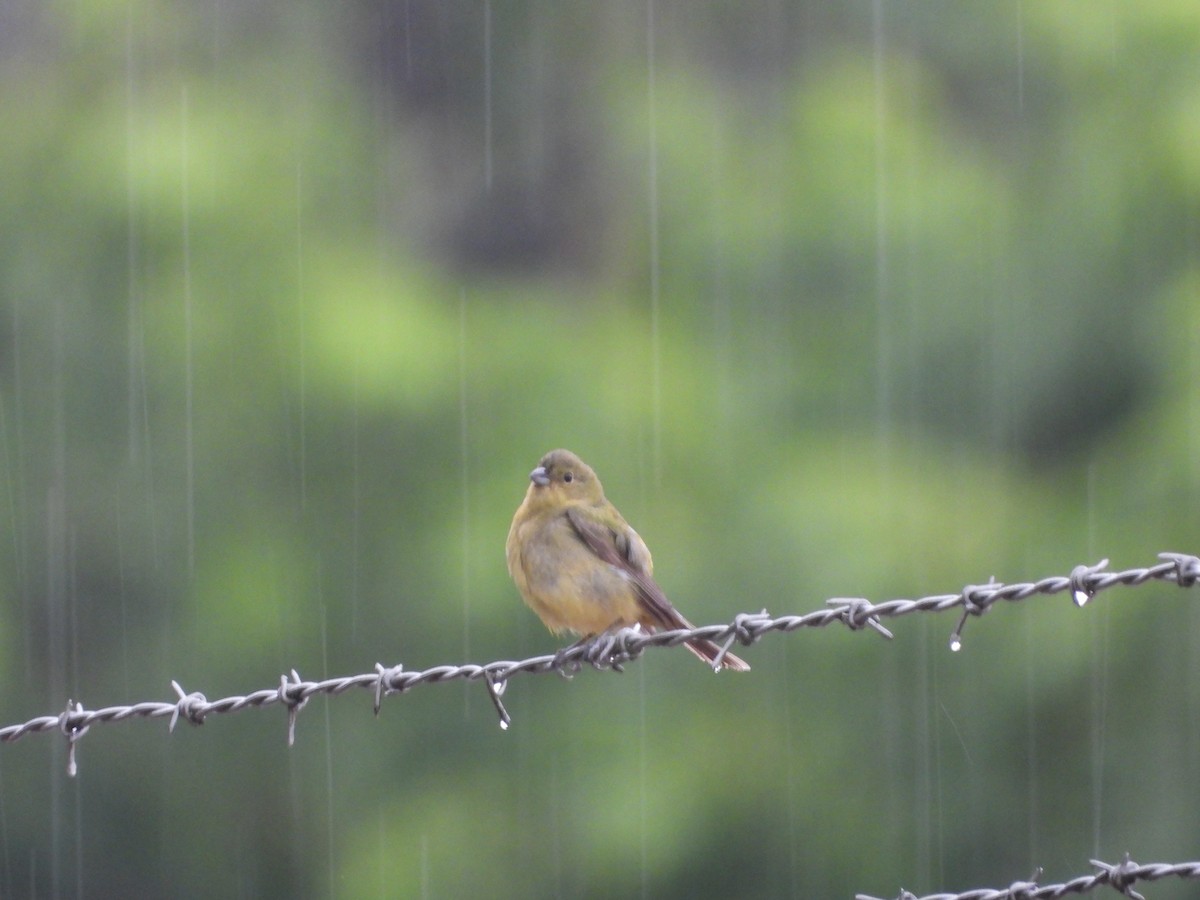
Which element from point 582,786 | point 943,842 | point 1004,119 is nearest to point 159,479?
point 582,786

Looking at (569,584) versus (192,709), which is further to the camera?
(569,584)

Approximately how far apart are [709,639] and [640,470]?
496cm

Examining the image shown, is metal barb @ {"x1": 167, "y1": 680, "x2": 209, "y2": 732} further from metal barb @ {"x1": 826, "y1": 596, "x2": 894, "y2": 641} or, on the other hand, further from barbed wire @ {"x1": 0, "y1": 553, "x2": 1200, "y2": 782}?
metal barb @ {"x1": 826, "y1": 596, "x2": 894, "y2": 641}

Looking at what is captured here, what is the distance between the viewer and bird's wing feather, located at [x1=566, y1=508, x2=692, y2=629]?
6.13m

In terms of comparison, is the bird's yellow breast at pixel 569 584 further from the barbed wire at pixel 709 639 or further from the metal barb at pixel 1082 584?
the metal barb at pixel 1082 584

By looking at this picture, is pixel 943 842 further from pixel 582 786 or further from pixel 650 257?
pixel 650 257

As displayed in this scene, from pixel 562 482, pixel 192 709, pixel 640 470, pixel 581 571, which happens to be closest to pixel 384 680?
pixel 192 709

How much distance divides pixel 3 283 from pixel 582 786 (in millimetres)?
4616

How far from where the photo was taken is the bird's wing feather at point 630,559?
241 inches

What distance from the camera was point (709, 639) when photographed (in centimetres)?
398

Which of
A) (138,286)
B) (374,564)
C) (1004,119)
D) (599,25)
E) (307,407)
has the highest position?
(599,25)

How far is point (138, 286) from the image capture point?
967 centimetres

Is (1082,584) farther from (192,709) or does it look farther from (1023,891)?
(192,709)

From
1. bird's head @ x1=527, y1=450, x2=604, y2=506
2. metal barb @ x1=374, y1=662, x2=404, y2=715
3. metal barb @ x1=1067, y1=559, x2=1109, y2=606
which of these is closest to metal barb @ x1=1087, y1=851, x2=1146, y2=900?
metal barb @ x1=1067, y1=559, x2=1109, y2=606
